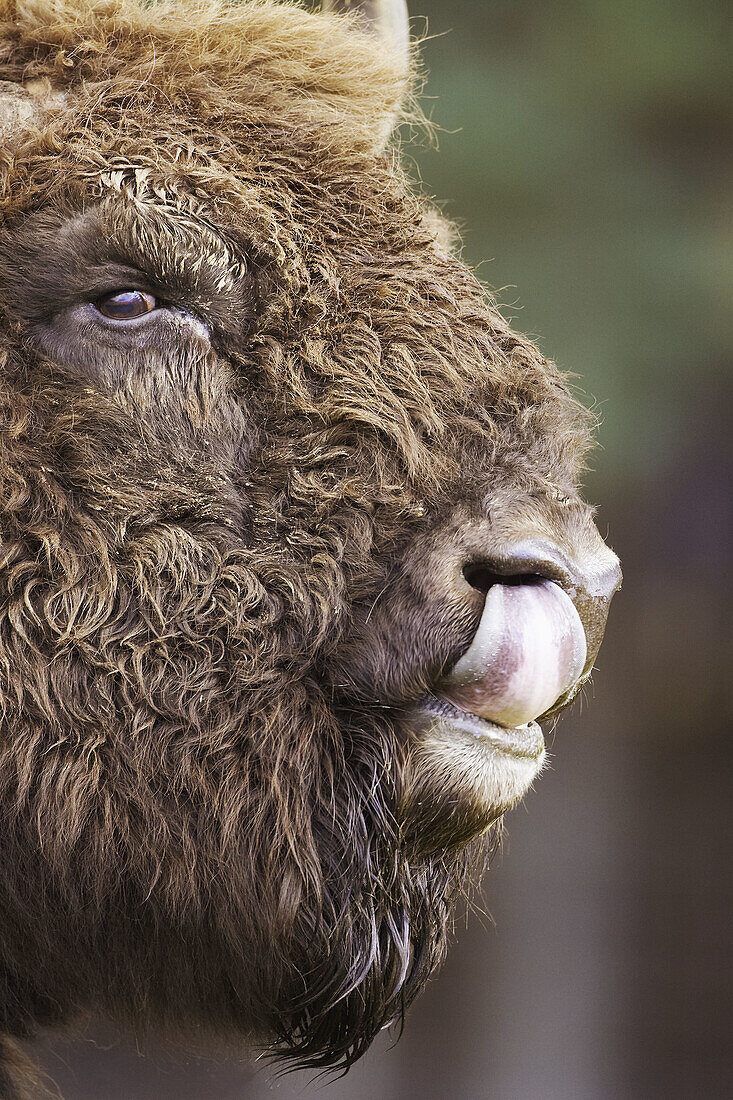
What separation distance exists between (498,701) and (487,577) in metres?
0.12

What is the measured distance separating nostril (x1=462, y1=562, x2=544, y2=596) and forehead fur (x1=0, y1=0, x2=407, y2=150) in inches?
22.3

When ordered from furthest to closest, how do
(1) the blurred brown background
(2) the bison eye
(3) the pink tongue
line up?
(1) the blurred brown background
(2) the bison eye
(3) the pink tongue

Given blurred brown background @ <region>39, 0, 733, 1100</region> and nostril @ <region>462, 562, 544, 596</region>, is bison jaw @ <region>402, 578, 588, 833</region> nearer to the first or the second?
nostril @ <region>462, 562, 544, 596</region>

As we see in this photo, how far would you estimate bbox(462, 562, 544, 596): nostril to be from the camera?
102cm

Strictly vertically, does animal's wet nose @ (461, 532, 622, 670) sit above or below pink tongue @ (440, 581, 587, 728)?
above

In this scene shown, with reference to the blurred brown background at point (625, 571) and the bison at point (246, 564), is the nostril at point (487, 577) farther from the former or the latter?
the blurred brown background at point (625, 571)

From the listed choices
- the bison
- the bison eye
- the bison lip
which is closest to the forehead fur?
the bison

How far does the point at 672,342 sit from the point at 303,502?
2014 mm

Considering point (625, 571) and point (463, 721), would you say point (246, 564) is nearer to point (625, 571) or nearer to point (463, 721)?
point (463, 721)

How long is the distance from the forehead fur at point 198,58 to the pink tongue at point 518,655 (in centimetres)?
62

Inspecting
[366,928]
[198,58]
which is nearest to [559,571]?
[366,928]

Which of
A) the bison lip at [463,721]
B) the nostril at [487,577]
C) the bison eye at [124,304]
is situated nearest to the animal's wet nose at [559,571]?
the nostril at [487,577]

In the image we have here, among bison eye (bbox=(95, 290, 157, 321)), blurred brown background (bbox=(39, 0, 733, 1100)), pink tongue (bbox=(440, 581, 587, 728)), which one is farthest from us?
blurred brown background (bbox=(39, 0, 733, 1100))

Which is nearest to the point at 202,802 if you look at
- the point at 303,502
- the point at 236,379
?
the point at 303,502
